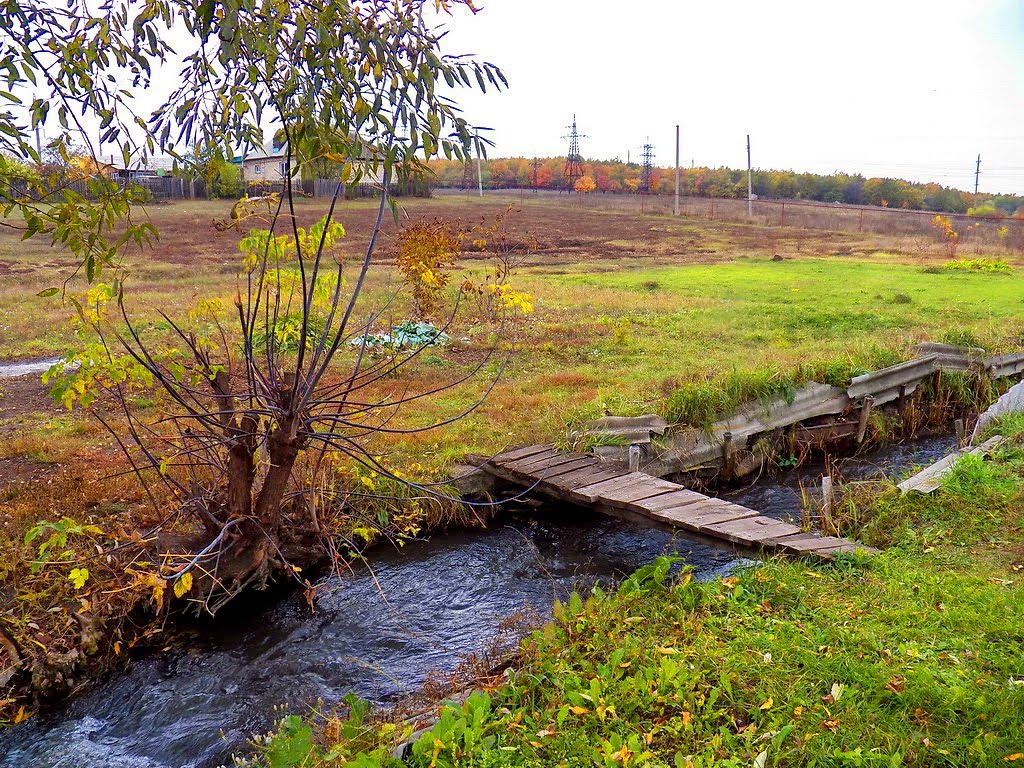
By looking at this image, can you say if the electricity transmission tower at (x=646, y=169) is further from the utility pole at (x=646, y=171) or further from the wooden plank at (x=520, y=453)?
the wooden plank at (x=520, y=453)

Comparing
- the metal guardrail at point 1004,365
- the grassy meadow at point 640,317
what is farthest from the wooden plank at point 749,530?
the metal guardrail at point 1004,365

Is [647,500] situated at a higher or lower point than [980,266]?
lower

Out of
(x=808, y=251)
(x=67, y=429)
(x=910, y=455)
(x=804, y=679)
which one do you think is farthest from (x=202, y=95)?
(x=808, y=251)

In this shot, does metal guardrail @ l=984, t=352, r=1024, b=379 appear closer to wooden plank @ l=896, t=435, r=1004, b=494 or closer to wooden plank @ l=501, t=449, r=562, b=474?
wooden plank @ l=896, t=435, r=1004, b=494

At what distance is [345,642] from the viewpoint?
588cm

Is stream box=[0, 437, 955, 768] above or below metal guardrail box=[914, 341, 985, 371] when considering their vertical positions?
below

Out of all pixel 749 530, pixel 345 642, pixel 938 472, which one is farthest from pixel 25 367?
pixel 938 472

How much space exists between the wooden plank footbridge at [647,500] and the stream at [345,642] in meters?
0.32

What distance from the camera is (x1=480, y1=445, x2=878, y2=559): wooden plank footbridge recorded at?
636 cm

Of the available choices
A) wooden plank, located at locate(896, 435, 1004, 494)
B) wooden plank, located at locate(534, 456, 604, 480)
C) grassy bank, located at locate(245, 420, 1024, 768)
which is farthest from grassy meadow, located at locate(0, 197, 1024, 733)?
wooden plank, located at locate(896, 435, 1004, 494)

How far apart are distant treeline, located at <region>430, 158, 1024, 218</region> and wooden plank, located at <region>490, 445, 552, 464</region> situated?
52.6m

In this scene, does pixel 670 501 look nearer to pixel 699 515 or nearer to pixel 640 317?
pixel 699 515

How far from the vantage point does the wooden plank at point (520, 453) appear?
8.11 metres

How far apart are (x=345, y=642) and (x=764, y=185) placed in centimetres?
6609
